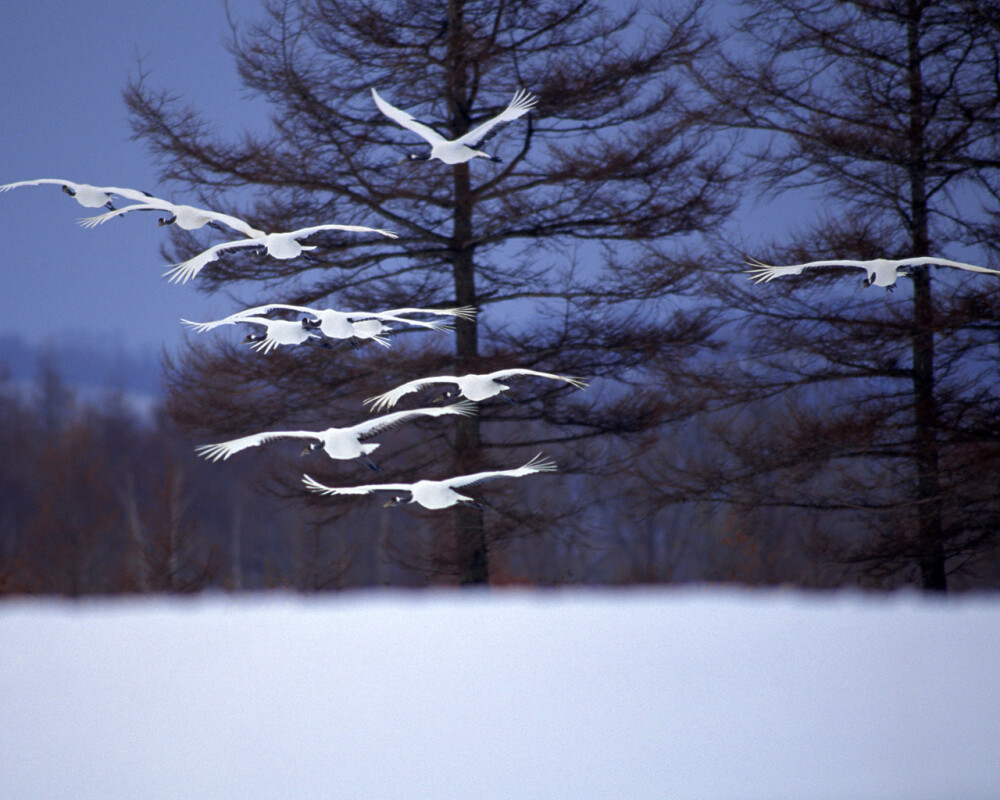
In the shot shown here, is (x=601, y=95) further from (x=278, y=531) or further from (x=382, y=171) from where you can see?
Result: (x=278, y=531)

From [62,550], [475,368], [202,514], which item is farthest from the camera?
[202,514]

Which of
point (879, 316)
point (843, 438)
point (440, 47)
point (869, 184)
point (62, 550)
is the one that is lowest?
point (62, 550)

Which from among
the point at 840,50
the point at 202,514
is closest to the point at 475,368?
the point at 840,50

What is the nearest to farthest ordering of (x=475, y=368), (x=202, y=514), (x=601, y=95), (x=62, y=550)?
(x=475, y=368) < (x=601, y=95) < (x=62, y=550) < (x=202, y=514)

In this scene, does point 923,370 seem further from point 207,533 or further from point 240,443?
point 207,533

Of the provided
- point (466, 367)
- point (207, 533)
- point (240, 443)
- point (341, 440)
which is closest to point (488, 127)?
point (341, 440)

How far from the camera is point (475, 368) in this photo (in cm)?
872

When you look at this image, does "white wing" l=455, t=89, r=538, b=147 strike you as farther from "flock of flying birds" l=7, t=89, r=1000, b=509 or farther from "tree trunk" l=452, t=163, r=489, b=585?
"tree trunk" l=452, t=163, r=489, b=585

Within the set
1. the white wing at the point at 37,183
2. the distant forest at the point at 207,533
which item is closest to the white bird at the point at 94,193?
the white wing at the point at 37,183

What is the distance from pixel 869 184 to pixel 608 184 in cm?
267

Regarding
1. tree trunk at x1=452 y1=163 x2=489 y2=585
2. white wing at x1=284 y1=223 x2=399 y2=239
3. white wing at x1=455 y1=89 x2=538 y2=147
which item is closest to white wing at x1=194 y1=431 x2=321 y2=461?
white wing at x1=284 y1=223 x2=399 y2=239

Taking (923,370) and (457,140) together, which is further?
(923,370)

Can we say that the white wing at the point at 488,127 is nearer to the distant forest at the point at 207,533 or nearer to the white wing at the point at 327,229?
the white wing at the point at 327,229

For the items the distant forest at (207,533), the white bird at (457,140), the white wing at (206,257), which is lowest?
the distant forest at (207,533)
